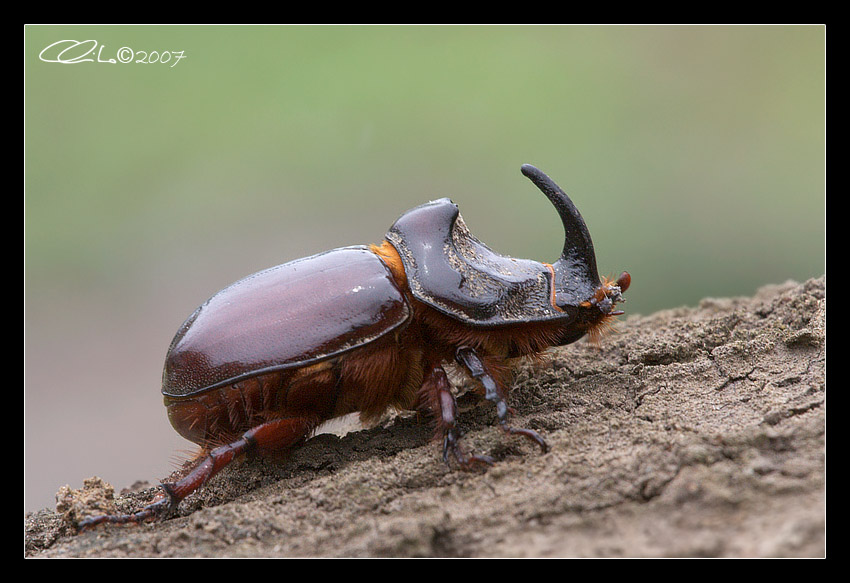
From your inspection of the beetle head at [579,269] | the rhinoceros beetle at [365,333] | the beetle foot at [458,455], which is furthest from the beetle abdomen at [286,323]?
the beetle head at [579,269]

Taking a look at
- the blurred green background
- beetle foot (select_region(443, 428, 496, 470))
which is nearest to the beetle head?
beetle foot (select_region(443, 428, 496, 470))

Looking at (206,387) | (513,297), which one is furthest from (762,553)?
(206,387)

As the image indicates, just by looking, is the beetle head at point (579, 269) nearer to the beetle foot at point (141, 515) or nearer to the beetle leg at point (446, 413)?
the beetle leg at point (446, 413)

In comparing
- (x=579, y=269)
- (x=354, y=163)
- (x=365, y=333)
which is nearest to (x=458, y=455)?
(x=365, y=333)

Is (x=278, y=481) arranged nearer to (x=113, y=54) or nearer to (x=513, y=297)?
(x=513, y=297)
